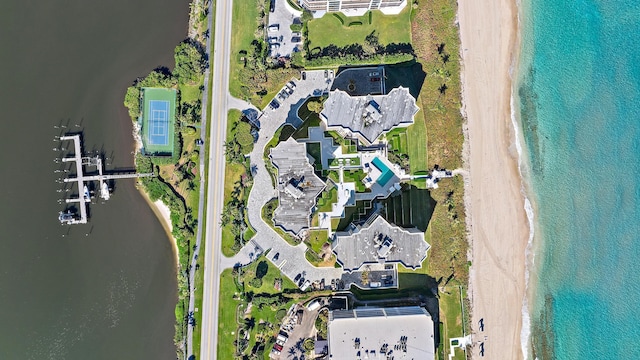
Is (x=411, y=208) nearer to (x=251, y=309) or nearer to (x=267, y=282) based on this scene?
(x=267, y=282)

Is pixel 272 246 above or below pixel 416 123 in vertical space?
below

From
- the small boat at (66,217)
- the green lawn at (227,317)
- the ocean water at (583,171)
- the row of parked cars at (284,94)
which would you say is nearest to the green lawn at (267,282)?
the green lawn at (227,317)

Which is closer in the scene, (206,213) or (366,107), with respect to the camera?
(366,107)

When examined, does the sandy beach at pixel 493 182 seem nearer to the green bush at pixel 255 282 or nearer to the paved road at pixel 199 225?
the green bush at pixel 255 282

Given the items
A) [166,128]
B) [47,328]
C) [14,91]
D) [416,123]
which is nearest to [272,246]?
[166,128]

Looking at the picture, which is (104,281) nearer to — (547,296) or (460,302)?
(460,302)

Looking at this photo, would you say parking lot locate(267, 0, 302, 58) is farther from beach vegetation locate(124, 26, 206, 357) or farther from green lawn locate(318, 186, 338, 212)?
green lawn locate(318, 186, 338, 212)
